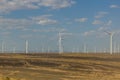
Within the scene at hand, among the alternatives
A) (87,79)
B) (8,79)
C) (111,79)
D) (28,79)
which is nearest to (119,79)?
(111,79)

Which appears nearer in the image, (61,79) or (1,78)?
(1,78)

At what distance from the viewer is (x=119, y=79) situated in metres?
41.0

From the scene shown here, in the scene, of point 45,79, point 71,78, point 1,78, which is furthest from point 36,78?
point 1,78

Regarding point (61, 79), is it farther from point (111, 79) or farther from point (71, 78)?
point (111, 79)

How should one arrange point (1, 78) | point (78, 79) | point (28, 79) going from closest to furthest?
1. point (1, 78)
2. point (28, 79)
3. point (78, 79)

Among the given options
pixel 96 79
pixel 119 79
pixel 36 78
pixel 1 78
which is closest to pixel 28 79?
pixel 36 78

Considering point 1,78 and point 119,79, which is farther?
point 119,79

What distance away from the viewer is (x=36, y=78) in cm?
3919

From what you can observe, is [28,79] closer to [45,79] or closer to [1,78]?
[45,79]

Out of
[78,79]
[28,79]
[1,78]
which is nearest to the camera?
[1,78]

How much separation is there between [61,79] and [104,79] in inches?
174

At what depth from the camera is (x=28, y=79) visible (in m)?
37.3

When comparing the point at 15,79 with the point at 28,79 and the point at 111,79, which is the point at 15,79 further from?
the point at 111,79

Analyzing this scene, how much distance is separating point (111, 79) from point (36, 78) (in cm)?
778
